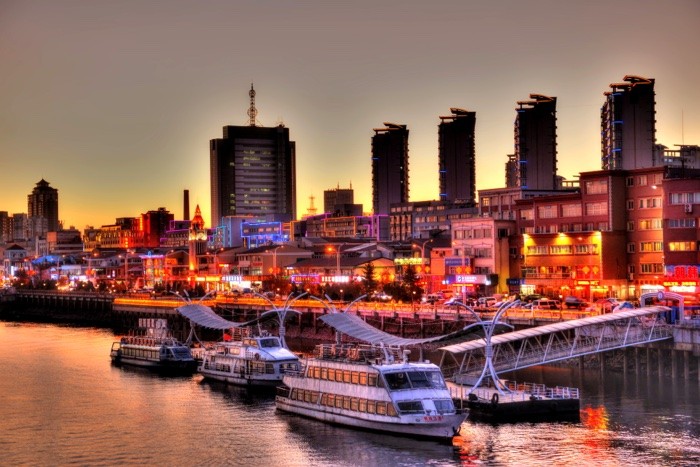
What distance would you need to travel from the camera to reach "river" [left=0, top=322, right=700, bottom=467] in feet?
215

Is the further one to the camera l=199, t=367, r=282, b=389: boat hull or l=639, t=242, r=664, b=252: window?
l=639, t=242, r=664, b=252: window

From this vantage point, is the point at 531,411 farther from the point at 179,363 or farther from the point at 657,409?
the point at 179,363

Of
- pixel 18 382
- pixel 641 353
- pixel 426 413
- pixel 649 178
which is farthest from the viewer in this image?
pixel 649 178

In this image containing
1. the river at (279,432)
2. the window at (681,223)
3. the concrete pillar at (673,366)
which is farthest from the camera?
the window at (681,223)

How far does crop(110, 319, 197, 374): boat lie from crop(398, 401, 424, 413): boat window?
4625cm

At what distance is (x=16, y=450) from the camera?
232 ft

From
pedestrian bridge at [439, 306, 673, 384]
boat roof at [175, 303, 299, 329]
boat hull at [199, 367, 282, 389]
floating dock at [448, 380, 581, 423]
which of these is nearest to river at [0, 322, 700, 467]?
boat hull at [199, 367, 282, 389]

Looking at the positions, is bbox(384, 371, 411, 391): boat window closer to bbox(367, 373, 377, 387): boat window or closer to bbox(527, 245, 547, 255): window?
bbox(367, 373, 377, 387): boat window

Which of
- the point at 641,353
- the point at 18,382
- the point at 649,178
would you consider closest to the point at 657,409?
the point at 641,353

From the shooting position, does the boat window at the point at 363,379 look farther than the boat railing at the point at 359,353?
No

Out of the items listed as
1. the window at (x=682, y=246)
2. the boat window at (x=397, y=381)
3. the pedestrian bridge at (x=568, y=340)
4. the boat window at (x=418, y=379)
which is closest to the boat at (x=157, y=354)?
the pedestrian bridge at (x=568, y=340)

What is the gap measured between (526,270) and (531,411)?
289ft

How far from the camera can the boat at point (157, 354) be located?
112 meters

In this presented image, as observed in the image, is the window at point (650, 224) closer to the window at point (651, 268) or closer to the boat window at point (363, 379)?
the window at point (651, 268)
